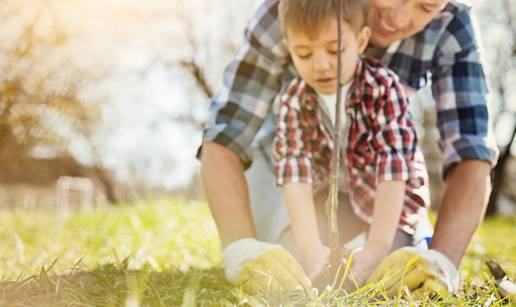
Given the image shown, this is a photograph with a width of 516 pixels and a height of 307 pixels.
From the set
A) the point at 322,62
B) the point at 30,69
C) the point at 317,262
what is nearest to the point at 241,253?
the point at 317,262

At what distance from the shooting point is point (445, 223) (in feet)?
6.79

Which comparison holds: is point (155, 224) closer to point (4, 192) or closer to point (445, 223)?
point (445, 223)

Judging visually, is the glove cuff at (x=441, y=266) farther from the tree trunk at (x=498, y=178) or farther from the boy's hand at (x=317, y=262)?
the tree trunk at (x=498, y=178)

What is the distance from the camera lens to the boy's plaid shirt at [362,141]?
187 centimetres

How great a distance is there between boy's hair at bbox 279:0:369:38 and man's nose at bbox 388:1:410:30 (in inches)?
7.5

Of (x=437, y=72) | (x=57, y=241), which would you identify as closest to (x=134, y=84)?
(x=57, y=241)

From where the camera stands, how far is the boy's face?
1775mm

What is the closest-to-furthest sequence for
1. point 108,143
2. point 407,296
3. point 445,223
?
point 407,296 → point 445,223 → point 108,143

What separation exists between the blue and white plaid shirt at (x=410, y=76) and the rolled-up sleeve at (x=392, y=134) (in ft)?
1.40

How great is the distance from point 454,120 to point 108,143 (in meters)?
7.93

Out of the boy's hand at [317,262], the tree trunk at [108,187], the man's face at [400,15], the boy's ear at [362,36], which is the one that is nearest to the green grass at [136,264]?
the boy's hand at [317,262]

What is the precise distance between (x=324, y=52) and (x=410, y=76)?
714 millimetres

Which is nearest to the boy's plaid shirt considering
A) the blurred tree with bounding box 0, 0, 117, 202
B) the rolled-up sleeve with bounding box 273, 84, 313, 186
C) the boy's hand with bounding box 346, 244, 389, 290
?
the rolled-up sleeve with bounding box 273, 84, 313, 186

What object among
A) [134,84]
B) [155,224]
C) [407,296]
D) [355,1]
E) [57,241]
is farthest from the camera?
[134,84]
